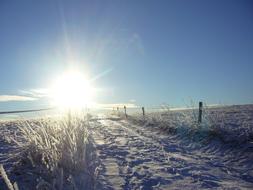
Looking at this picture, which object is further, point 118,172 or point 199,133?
point 199,133

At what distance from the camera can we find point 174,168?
6.23 metres

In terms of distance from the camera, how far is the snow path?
511 centimetres

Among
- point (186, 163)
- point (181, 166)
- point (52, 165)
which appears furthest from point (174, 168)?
point (52, 165)

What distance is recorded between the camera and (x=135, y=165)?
21.4ft

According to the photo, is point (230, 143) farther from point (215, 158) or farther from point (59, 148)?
point (59, 148)

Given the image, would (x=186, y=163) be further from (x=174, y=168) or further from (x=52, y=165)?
(x=52, y=165)

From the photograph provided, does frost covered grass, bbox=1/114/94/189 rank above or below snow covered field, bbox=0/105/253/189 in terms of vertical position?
above

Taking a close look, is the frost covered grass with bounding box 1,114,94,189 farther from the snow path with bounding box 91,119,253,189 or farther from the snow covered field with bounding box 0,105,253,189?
the snow path with bounding box 91,119,253,189

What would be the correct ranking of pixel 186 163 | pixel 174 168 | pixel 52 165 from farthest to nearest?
pixel 186 163 → pixel 174 168 → pixel 52 165

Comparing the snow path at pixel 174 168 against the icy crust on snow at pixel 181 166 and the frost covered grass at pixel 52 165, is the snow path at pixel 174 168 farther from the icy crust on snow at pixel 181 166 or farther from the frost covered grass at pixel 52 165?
the frost covered grass at pixel 52 165

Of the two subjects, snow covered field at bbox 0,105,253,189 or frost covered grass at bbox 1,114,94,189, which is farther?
snow covered field at bbox 0,105,253,189

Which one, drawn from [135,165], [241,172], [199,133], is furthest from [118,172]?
[199,133]

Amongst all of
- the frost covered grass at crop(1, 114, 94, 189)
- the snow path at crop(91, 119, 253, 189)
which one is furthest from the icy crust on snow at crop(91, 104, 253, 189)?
the frost covered grass at crop(1, 114, 94, 189)

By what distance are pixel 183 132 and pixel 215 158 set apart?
458cm
